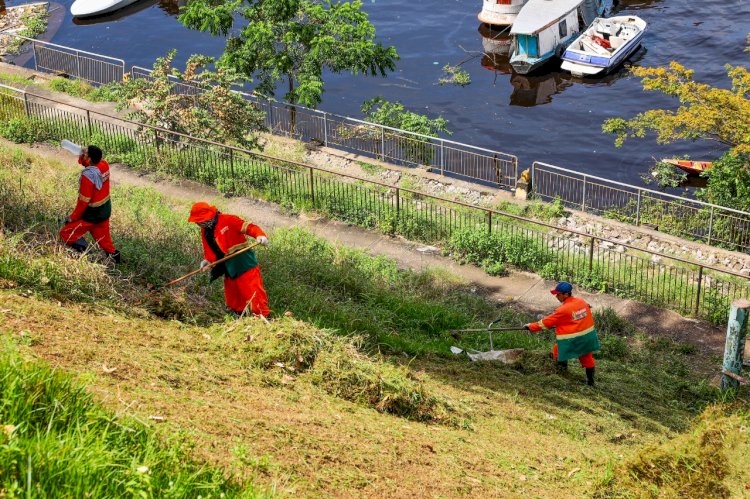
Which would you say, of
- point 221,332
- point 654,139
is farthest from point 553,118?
point 221,332

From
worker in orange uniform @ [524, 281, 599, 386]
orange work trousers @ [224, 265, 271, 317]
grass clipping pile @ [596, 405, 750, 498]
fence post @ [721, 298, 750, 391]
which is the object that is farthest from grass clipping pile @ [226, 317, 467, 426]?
fence post @ [721, 298, 750, 391]

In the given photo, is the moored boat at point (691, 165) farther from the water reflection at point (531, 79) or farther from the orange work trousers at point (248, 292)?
the orange work trousers at point (248, 292)

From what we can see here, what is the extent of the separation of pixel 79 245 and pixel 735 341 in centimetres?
809

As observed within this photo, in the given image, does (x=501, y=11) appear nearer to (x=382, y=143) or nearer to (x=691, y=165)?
(x=691, y=165)

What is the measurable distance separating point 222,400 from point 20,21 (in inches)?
1410

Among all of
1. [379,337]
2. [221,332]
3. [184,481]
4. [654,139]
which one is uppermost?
[184,481]

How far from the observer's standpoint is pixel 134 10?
42125 mm

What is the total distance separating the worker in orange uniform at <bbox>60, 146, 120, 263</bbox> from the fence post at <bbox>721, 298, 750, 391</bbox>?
24.5 feet

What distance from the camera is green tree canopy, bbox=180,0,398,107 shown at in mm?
22141

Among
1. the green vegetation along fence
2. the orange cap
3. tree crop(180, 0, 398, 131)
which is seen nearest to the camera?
the orange cap

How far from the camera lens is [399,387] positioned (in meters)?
8.67

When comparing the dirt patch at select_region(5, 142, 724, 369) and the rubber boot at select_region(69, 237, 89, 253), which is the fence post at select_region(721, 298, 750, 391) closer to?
the dirt patch at select_region(5, 142, 724, 369)

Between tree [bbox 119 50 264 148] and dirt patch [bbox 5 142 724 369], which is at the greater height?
tree [bbox 119 50 264 148]

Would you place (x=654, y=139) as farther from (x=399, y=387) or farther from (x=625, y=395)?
(x=399, y=387)
